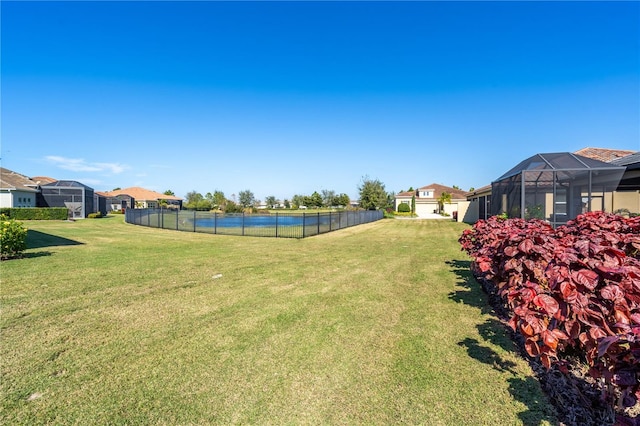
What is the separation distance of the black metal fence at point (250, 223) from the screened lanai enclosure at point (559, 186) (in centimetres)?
875

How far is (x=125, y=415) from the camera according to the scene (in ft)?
7.09

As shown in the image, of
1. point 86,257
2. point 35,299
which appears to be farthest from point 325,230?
point 35,299

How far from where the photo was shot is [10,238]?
742 cm

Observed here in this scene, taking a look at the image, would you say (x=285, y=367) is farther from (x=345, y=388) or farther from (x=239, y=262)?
(x=239, y=262)

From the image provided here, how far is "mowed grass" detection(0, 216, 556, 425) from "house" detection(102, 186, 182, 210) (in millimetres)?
47934

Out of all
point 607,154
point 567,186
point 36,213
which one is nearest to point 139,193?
point 36,213

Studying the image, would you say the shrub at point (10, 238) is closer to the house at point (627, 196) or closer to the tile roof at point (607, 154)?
the house at point (627, 196)

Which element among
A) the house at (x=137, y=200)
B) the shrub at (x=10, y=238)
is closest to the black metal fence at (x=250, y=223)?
the shrub at (x=10, y=238)

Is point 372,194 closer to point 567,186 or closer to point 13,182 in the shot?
point 567,186

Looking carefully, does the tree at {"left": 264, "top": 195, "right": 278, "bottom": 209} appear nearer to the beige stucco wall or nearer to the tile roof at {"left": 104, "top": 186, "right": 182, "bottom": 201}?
the tile roof at {"left": 104, "top": 186, "right": 182, "bottom": 201}

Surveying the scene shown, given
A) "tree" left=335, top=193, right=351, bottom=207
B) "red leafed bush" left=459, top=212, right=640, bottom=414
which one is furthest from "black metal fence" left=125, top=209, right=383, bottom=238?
"tree" left=335, top=193, right=351, bottom=207

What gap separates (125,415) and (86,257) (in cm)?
791

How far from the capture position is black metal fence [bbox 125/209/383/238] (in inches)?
595

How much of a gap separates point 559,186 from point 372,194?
26720 mm
